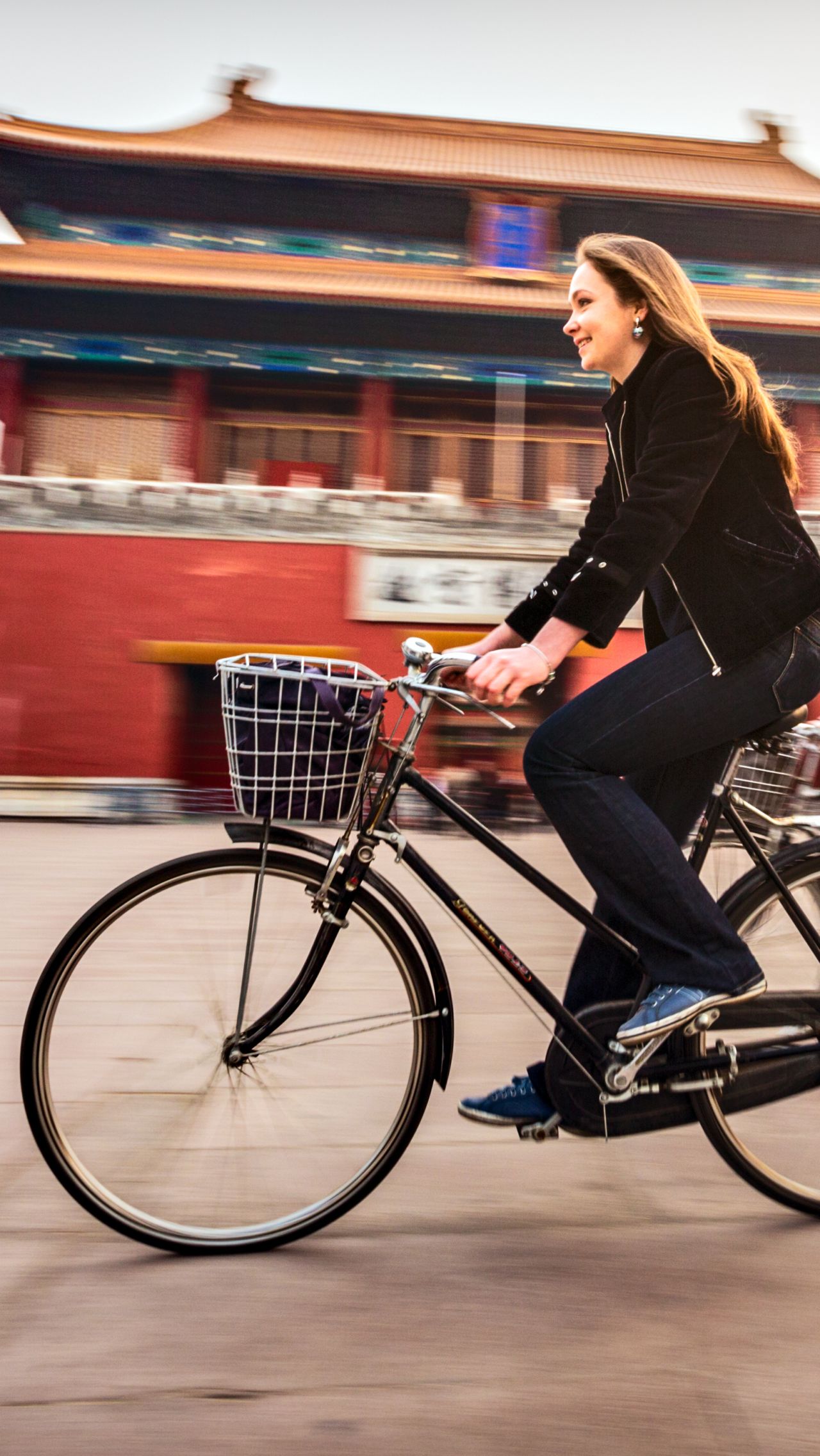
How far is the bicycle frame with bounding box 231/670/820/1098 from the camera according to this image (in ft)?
6.12

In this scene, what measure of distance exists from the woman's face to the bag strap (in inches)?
24.9

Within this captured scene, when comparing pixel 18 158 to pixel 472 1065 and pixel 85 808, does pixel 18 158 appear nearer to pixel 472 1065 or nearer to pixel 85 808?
pixel 85 808

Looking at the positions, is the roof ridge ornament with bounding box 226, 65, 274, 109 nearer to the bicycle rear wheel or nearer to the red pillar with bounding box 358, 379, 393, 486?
the red pillar with bounding box 358, 379, 393, 486

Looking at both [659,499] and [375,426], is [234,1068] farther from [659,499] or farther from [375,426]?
[375,426]

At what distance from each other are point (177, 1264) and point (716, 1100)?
92cm

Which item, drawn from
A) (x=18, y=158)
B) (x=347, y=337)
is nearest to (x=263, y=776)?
(x=347, y=337)

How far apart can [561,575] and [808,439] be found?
11.6 m

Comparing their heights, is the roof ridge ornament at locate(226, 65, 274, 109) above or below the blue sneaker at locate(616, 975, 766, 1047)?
above

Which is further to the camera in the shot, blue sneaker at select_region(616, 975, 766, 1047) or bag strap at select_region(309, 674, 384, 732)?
blue sneaker at select_region(616, 975, 766, 1047)

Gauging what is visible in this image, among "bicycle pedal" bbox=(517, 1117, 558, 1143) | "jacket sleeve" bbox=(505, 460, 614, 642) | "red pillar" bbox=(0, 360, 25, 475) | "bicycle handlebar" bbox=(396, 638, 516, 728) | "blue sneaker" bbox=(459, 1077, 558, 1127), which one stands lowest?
"bicycle pedal" bbox=(517, 1117, 558, 1143)

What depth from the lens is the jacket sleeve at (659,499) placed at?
1.75 metres

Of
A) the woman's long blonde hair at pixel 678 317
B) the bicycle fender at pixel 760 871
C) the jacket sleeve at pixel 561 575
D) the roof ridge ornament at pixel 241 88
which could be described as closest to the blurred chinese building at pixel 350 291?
the roof ridge ornament at pixel 241 88

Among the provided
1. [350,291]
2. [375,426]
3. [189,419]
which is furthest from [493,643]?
[189,419]

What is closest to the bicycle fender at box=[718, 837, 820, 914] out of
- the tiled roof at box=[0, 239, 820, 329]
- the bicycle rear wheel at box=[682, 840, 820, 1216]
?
the bicycle rear wheel at box=[682, 840, 820, 1216]
